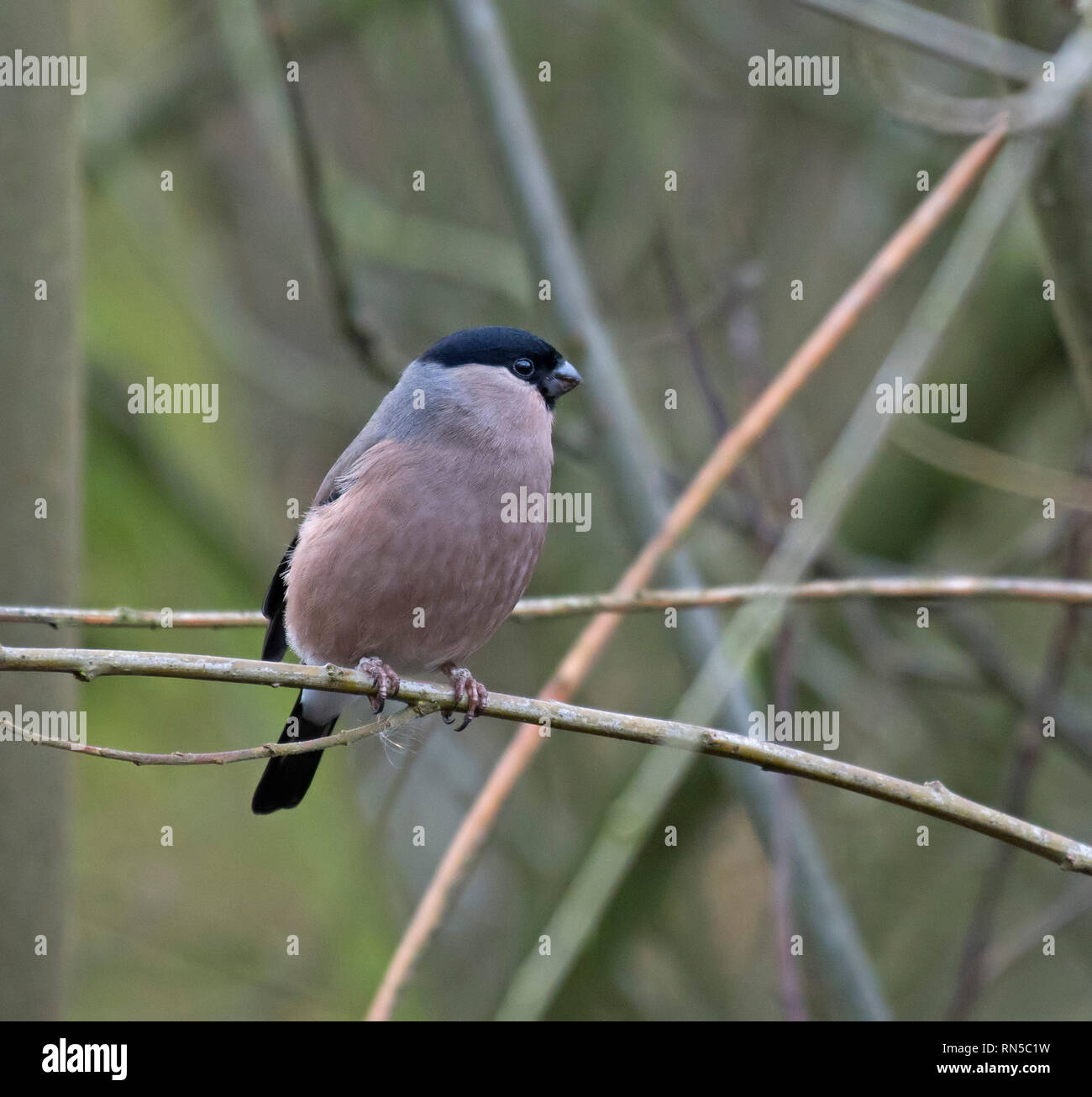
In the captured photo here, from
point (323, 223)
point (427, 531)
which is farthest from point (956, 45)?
point (427, 531)

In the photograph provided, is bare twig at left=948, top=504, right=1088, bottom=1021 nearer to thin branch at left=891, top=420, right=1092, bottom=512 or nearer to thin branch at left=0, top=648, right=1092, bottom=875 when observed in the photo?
thin branch at left=891, top=420, right=1092, bottom=512

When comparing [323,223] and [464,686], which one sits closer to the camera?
[464,686]

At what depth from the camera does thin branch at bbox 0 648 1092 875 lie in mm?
2520

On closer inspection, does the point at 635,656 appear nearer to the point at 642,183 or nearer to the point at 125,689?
the point at 642,183

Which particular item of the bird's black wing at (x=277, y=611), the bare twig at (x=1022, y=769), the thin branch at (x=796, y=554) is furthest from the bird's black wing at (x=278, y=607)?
the bare twig at (x=1022, y=769)

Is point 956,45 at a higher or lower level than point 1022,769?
higher

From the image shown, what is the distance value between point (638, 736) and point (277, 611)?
200 cm

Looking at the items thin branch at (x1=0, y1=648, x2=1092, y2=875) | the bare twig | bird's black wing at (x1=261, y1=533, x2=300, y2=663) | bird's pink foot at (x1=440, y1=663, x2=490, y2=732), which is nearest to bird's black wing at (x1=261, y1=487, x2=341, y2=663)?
bird's black wing at (x1=261, y1=533, x2=300, y2=663)

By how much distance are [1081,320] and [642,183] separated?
11.1ft

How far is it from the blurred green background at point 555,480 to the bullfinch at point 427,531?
60cm

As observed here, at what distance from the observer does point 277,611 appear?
4453mm

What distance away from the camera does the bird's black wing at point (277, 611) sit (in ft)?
14.6

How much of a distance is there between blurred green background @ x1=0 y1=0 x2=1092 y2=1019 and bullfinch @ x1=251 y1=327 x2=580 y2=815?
602mm

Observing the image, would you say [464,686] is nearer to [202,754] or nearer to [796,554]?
[796,554]
